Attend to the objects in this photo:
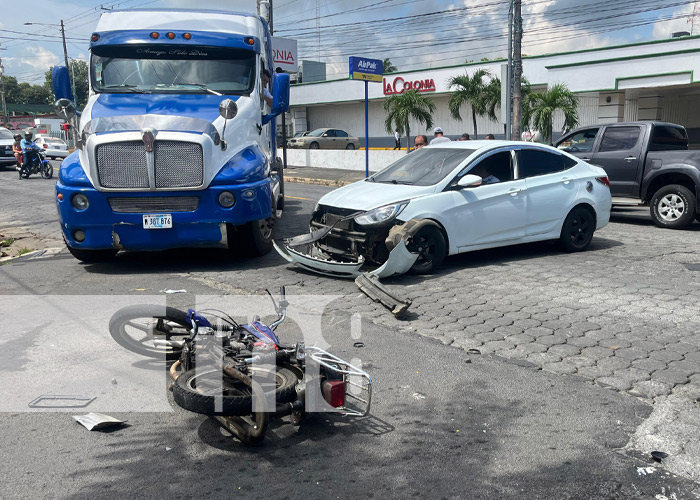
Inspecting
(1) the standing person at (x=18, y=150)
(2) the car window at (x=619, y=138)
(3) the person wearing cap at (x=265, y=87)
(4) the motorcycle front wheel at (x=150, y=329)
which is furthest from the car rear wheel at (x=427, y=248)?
(1) the standing person at (x=18, y=150)

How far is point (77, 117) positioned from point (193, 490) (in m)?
7.82

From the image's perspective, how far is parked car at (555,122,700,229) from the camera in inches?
450

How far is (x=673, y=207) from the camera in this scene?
1160 cm

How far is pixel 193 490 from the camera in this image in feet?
10.8

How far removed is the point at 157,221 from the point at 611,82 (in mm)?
26100

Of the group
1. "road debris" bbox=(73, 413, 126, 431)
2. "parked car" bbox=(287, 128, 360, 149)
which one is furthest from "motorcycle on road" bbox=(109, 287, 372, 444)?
"parked car" bbox=(287, 128, 360, 149)

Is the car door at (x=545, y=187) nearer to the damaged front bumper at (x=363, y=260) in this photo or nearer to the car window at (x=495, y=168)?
the car window at (x=495, y=168)

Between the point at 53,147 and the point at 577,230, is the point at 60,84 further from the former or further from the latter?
the point at 53,147

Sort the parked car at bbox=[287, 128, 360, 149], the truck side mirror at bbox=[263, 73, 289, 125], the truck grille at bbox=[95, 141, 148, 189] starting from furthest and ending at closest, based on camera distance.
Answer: the parked car at bbox=[287, 128, 360, 149] → the truck side mirror at bbox=[263, 73, 289, 125] → the truck grille at bbox=[95, 141, 148, 189]

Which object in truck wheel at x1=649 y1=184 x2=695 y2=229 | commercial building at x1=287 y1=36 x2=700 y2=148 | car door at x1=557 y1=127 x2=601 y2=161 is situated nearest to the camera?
truck wheel at x1=649 y1=184 x2=695 y2=229

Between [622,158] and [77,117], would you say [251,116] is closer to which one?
[77,117]

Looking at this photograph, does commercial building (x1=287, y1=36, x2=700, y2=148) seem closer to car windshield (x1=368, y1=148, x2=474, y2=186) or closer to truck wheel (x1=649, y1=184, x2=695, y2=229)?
truck wheel (x1=649, y1=184, x2=695, y2=229)

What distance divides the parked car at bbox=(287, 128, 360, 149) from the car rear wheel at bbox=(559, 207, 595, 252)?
93.6 feet

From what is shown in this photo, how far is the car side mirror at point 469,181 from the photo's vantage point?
314 inches
